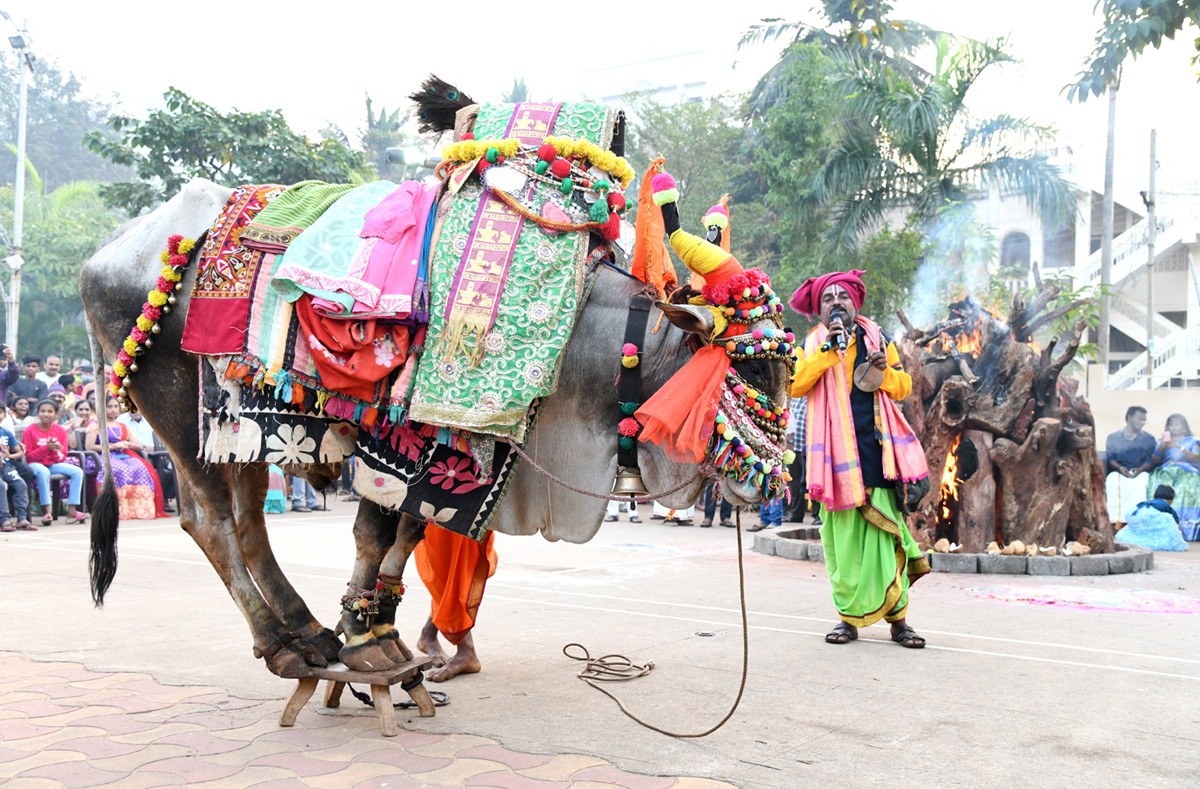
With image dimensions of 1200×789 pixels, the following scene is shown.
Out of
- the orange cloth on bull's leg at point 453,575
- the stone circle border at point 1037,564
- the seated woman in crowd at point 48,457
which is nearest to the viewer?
the orange cloth on bull's leg at point 453,575

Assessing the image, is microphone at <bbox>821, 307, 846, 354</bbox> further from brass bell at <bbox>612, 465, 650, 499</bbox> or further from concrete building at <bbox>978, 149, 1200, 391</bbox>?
concrete building at <bbox>978, 149, 1200, 391</bbox>

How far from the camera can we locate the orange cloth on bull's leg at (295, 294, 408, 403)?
3484mm

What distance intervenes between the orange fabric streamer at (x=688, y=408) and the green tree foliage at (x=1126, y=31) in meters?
4.57

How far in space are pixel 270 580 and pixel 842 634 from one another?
10.6 ft

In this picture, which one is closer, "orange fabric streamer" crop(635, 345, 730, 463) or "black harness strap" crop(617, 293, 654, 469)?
"orange fabric streamer" crop(635, 345, 730, 463)

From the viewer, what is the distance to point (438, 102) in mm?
4254

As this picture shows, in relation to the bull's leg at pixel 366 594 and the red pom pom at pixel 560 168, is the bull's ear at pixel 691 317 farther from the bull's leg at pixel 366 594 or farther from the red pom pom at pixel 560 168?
the bull's leg at pixel 366 594

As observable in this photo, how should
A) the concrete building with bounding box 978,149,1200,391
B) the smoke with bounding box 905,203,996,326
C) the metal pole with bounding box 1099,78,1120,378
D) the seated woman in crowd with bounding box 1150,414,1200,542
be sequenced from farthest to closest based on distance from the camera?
1. the concrete building with bounding box 978,149,1200,391
2. the metal pole with bounding box 1099,78,1120,378
3. the smoke with bounding box 905,203,996,326
4. the seated woman in crowd with bounding box 1150,414,1200,542

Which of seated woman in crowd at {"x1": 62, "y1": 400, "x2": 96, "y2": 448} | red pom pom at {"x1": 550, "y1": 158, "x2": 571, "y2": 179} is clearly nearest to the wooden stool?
red pom pom at {"x1": 550, "y1": 158, "x2": 571, "y2": 179}

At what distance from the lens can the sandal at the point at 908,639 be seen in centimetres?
545

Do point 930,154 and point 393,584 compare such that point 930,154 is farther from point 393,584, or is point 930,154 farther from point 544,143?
point 393,584

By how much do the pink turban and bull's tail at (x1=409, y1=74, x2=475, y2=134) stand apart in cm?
240

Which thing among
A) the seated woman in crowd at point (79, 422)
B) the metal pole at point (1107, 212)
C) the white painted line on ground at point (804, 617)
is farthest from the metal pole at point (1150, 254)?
the seated woman in crowd at point (79, 422)

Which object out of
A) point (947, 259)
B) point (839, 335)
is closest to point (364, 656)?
point (839, 335)
